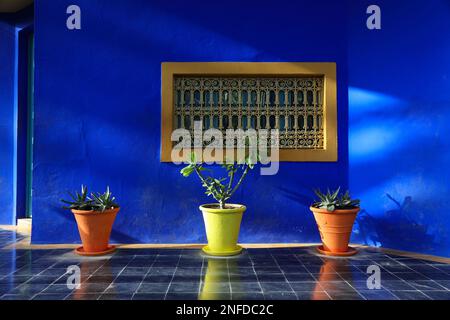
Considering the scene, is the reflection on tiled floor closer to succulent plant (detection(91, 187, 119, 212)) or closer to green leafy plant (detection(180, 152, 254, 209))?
succulent plant (detection(91, 187, 119, 212))

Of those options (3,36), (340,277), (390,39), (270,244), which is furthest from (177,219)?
(3,36)

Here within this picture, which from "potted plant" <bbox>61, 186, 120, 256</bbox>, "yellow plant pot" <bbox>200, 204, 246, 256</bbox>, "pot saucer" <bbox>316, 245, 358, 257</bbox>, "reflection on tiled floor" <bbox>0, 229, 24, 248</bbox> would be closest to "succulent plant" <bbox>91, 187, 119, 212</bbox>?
"potted plant" <bbox>61, 186, 120, 256</bbox>

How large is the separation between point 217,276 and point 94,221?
1.44m

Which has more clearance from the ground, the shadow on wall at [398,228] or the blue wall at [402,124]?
the blue wall at [402,124]

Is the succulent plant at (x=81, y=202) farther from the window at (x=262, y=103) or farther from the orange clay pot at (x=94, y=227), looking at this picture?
the window at (x=262, y=103)

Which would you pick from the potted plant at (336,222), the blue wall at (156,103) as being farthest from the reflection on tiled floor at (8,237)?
the potted plant at (336,222)

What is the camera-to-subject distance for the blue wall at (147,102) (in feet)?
13.7

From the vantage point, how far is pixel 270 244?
4.19 meters

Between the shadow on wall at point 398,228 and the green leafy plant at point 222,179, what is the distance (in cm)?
144

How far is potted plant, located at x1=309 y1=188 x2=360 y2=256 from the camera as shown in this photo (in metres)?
3.65

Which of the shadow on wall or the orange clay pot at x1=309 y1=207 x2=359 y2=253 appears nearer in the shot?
the orange clay pot at x1=309 y1=207 x2=359 y2=253

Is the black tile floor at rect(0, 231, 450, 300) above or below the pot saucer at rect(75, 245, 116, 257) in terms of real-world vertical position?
below

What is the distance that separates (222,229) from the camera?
3707 millimetres

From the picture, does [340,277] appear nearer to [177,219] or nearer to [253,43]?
[177,219]
